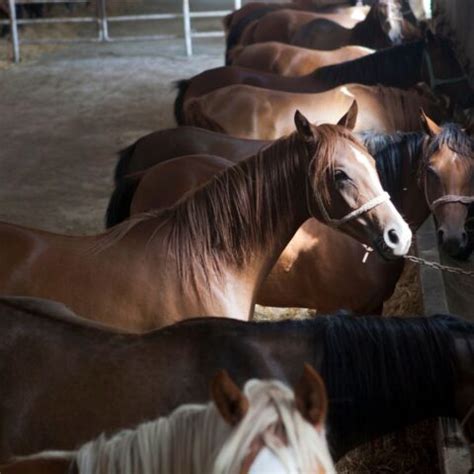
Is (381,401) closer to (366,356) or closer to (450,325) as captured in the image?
(366,356)

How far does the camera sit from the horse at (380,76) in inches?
242

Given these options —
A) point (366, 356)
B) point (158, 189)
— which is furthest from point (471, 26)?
point (366, 356)

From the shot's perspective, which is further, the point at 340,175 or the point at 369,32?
the point at 369,32

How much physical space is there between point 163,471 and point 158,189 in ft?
8.65

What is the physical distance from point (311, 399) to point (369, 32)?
7296 millimetres

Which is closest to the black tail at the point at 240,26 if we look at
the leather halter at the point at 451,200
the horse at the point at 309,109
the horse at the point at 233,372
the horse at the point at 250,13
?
the horse at the point at 250,13

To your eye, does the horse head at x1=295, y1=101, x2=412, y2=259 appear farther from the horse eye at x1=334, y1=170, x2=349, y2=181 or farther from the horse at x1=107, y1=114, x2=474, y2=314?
the horse at x1=107, y1=114, x2=474, y2=314

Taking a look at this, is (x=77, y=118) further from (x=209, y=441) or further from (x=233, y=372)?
(x=209, y=441)

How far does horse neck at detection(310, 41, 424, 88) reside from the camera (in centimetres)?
620

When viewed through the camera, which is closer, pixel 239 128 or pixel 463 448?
pixel 463 448

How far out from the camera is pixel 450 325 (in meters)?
2.16

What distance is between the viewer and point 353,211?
313 cm

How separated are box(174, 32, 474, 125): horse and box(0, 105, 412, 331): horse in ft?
9.68

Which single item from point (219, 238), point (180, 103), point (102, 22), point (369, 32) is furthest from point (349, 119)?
point (102, 22)
